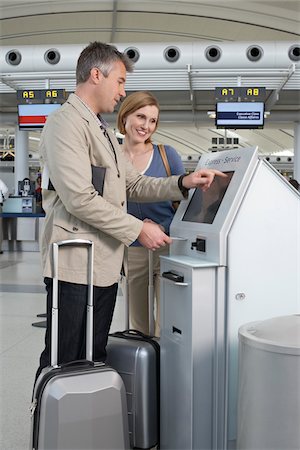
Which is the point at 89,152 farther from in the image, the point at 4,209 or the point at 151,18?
the point at 151,18

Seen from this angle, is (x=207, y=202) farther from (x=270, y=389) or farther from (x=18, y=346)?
(x=18, y=346)

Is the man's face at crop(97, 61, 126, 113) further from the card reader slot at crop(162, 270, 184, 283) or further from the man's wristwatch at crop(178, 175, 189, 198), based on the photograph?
the card reader slot at crop(162, 270, 184, 283)

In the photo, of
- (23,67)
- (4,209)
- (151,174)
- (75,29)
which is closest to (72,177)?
(151,174)

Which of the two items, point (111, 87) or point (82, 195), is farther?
point (111, 87)

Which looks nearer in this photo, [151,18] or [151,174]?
[151,174]

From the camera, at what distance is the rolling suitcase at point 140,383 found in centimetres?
216

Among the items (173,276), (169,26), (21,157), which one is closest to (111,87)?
(173,276)

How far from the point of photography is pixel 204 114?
16125mm

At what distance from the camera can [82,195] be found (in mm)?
1823

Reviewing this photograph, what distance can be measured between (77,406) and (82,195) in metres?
0.71

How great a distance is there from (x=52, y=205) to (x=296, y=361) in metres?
1.04

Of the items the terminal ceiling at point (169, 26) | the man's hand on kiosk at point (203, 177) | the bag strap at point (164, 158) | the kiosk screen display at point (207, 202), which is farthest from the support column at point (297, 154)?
the man's hand on kiosk at point (203, 177)

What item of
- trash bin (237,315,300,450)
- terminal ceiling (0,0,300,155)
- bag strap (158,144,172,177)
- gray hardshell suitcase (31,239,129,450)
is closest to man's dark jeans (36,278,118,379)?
gray hardshell suitcase (31,239,129,450)

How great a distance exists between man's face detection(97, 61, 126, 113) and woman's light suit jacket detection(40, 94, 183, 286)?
0.27ft
